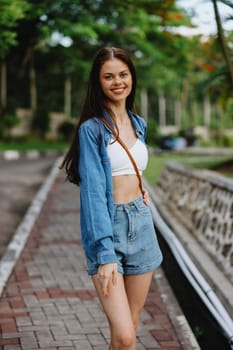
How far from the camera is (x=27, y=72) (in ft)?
116

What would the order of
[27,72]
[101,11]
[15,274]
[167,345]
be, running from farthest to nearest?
[27,72] → [101,11] → [15,274] → [167,345]

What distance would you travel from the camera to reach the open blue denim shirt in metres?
2.76

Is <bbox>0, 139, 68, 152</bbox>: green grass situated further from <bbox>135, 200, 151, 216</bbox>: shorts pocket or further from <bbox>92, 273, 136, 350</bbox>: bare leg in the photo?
<bbox>92, 273, 136, 350</bbox>: bare leg

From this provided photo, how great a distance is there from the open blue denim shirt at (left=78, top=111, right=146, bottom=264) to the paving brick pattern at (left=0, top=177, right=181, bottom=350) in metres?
1.55

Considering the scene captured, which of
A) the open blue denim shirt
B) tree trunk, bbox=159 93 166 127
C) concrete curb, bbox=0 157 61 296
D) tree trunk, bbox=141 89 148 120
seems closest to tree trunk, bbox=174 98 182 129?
Result: tree trunk, bbox=159 93 166 127

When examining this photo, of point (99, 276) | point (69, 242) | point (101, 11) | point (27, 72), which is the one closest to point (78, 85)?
point (27, 72)

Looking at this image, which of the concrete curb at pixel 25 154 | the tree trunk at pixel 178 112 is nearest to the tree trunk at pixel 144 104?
the tree trunk at pixel 178 112

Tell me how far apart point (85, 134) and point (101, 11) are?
21.6 m

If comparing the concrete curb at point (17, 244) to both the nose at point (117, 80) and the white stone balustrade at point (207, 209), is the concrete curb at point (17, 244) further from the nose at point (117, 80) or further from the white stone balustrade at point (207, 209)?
the nose at point (117, 80)

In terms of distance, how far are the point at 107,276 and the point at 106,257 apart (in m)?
0.08

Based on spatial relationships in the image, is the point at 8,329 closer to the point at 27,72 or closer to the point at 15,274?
the point at 15,274

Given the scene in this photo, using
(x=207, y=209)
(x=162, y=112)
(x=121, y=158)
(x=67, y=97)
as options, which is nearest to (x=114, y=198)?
(x=121, y=158)

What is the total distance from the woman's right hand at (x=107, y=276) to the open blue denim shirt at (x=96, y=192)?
27 millimetres

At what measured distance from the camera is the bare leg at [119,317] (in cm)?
274
